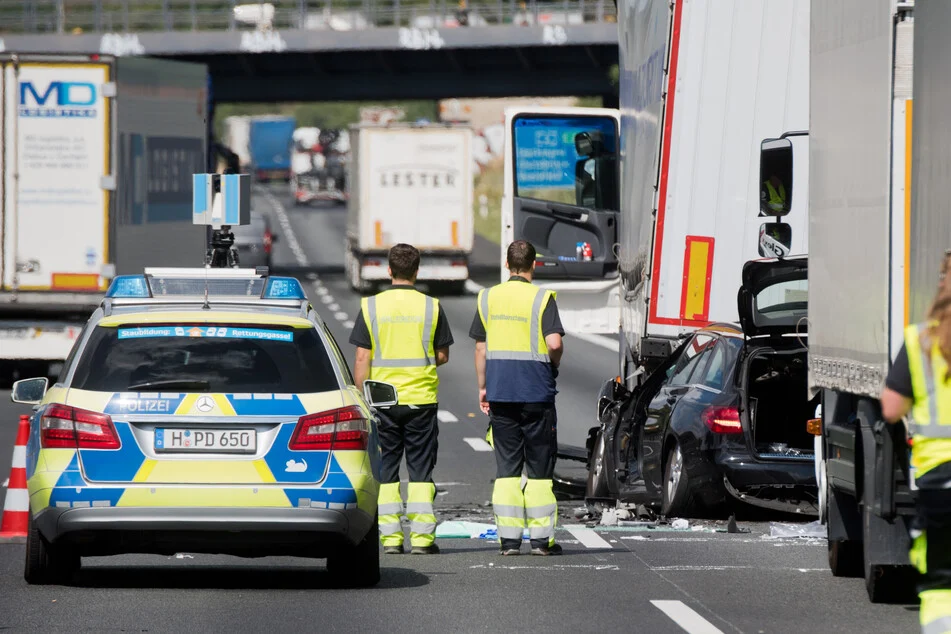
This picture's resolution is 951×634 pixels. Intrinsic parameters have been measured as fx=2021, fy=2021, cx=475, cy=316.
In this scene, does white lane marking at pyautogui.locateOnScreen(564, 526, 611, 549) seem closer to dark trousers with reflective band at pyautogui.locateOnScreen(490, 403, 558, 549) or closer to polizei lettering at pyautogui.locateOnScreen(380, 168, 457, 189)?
dark trousers with reflective band at pyautogui.locateOnScreen(490, 403, 558, 549)

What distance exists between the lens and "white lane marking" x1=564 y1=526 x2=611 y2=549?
37.8 ft

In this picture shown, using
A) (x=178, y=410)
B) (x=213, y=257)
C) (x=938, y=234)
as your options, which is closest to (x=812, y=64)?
(x=938, y=234)

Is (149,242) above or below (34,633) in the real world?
above

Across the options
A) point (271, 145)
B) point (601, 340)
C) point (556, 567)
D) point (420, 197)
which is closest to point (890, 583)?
point (556, 567)

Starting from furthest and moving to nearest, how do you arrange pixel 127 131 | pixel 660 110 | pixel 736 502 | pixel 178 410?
pixel 127 131, pixel 660 110, pixel 736 502, pixel 178 410

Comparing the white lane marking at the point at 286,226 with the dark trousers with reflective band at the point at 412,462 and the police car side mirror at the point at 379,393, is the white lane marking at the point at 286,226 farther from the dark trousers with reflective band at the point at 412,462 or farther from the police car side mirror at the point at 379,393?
the police car side mirror at the point at 379,393

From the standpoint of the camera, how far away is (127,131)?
22.5 meters

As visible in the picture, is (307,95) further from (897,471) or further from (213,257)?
(897,471)

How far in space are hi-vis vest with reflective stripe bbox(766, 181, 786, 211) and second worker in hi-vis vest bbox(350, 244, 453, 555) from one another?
2.75 m

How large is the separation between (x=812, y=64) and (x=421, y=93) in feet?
148

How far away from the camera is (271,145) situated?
9719 centimetres

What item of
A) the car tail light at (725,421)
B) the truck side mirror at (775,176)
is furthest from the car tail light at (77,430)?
the truck side mirror at (775,176)

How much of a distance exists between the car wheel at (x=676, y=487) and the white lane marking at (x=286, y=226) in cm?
4150

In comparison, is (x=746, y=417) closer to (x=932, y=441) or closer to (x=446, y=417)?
(x=932, y=441)
